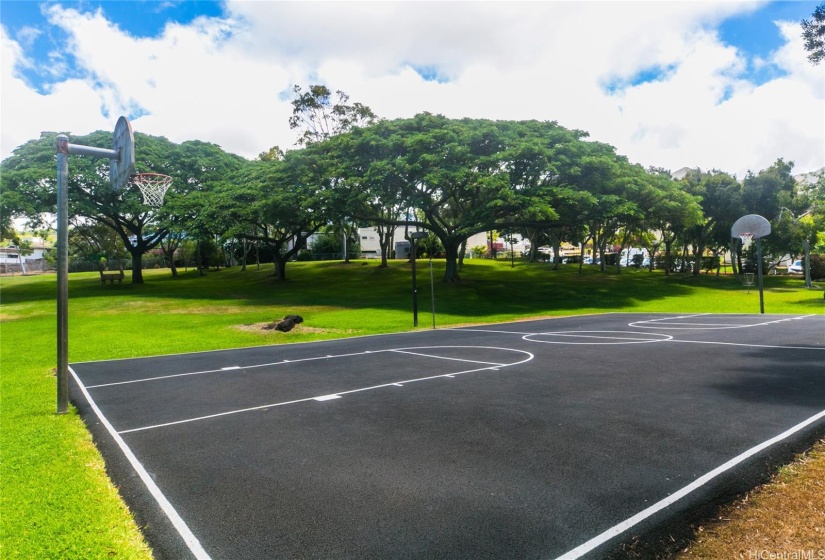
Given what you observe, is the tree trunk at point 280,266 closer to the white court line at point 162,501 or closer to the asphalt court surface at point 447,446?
the asphalt court surface at point 447,446

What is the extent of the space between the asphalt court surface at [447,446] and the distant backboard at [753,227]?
15985mm

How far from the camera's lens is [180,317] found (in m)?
25.8

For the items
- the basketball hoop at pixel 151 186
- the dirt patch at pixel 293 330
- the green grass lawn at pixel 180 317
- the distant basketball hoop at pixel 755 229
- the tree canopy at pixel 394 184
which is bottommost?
the dirt patch at pixel 293 330

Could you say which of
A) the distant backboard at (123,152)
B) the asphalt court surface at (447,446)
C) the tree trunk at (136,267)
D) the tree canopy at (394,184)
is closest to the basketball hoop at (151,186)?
the asphalt court surface at (447,446)

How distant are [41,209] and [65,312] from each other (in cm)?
3594

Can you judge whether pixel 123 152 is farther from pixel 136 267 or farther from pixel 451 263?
pixel 136 267

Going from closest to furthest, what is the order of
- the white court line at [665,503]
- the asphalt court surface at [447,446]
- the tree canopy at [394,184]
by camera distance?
the white court line at [665,503], the asphalt court surface at [447,446], the tree canopy at [394,184]

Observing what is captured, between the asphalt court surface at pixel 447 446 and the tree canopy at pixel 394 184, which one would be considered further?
the tree canopy at pixel 394 184

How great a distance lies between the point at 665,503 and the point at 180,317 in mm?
25537

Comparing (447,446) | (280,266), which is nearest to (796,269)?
(280,266)

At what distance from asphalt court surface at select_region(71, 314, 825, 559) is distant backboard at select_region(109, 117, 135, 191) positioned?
12.8 feet

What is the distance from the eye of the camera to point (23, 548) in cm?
400

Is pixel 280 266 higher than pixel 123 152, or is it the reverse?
pixel 123 152

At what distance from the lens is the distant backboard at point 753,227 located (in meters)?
25.2
